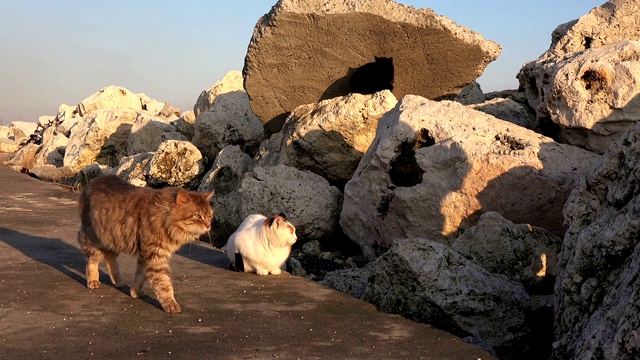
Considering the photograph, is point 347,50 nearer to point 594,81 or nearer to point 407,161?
point 407,161

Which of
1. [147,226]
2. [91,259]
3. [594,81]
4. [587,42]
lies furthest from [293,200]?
[587,42]

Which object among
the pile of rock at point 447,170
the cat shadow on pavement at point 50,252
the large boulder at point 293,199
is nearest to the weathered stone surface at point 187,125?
the pile of rock at point 447,170

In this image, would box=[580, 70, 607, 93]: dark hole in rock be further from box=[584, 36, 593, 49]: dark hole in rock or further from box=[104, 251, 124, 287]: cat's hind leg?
box=[104, 251, 124, 287]: cat's hind leg

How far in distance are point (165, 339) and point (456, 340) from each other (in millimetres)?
2186

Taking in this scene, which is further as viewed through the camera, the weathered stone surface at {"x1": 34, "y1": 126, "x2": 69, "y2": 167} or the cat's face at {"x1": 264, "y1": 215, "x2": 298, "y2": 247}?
the weathered stone surface at {"x1": 34, "y1": 126, "x2": 69, "y2": 167}

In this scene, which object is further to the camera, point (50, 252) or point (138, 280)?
point (50, 252)

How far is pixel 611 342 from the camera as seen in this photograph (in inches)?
164

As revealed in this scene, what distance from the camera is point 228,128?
14594 mm

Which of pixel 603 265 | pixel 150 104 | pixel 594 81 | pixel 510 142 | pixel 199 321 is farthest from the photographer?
pixel 150 104

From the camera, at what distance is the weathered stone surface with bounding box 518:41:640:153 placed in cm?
817

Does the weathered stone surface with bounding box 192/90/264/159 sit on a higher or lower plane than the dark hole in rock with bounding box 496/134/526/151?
higher

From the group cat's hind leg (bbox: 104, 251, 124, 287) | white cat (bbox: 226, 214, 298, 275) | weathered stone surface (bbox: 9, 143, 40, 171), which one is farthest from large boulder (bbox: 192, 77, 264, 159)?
weathered stone surface (bbox: 9, 143, 40, 171)

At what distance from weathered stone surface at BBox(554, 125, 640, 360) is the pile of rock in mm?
15

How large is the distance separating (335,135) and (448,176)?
297 centimetres
